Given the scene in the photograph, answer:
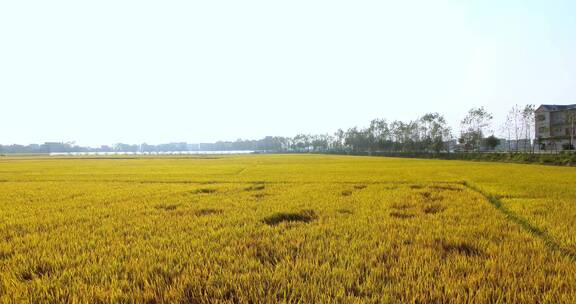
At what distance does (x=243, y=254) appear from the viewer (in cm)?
460

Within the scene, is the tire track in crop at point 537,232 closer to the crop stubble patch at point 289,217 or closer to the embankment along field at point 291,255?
the embankment along field at point 291,255

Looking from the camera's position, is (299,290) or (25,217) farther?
(25,217)

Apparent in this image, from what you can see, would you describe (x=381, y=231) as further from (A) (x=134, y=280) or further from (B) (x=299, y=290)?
(A) (x=134, y=280)

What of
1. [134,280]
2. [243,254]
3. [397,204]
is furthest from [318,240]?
[397,204]

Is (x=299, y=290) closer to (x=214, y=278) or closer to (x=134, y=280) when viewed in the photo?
(x=214, y=278)

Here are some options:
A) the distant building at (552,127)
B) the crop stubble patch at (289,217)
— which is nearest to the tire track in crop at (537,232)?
the crop stubble patch at (289,217)

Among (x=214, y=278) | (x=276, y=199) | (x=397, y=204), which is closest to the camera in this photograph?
(x=214, y=278)

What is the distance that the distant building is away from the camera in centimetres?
6314

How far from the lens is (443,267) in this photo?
3.97 meters

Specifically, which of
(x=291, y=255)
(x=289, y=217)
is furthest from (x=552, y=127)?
(x=291, y=255)

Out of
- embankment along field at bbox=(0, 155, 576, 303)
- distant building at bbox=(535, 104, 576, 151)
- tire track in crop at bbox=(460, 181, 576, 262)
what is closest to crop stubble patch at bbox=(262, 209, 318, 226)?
embankment along field at bbox=(0, 155, 576, 303)

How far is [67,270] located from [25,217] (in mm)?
5532

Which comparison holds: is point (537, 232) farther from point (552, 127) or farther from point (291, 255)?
point (552, 127)

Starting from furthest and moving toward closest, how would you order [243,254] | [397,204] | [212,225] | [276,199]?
[276,199], [397,204], [212,225], [243,254]
